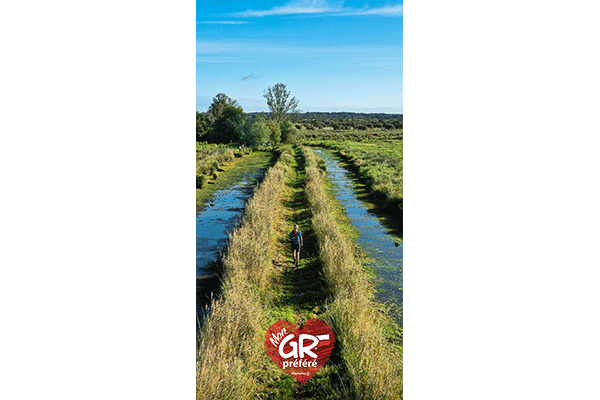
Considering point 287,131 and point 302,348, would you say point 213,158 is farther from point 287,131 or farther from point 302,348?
point 302,348

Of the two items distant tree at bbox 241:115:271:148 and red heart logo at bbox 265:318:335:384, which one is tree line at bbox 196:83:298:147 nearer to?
distant tree at bbox 241:115:271:148

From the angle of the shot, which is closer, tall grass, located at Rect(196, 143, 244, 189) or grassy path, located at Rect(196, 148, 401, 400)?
grassy path, located at Rect(196, 148, 401, 400)

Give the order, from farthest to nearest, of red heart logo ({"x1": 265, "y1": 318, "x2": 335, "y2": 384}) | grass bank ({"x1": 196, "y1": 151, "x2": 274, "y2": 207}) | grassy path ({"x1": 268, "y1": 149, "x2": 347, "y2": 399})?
grass bank ({"x1": 196, "y1": 151, "x2": 274, "y2": 207}) < red heart logo ({"x1": 265, "y1": 318, "x2": 335, "y2": 384}) < grassy path ({"x1": 268, "y1": 149, "x2": 347, "y2": 399})

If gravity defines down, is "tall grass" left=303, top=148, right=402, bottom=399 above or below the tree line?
below

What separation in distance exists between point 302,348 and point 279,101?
9.97ft

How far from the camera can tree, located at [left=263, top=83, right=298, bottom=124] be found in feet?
17.5

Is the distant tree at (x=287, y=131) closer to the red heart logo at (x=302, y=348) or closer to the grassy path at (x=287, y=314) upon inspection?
the grassy path at (x=287, y=314)

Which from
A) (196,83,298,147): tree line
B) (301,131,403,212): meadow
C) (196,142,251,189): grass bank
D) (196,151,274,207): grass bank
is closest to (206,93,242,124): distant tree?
(196,83,298,147): tree line

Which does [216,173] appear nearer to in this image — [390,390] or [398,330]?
[398,330]

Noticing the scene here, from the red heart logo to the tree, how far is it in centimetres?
270

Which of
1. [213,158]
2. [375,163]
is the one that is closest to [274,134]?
[375,163]

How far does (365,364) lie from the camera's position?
440 cm
